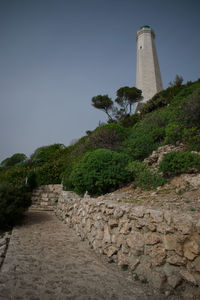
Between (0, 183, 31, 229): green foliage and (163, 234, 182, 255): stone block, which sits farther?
(0, 183, 31, 229): green foliage

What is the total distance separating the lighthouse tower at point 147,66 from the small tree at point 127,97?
4.11 ft

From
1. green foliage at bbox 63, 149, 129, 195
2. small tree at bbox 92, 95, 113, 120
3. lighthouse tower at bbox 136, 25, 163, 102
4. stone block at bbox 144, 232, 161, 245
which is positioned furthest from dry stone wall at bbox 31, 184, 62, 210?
lighthouse tower at bbox 136, 25, 163, 102

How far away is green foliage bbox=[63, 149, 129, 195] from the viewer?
5.49 m

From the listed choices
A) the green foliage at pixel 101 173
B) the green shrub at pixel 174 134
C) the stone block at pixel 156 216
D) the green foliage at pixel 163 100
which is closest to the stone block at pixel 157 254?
the stone block at pixel 156 216

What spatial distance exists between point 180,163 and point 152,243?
2.63 metres

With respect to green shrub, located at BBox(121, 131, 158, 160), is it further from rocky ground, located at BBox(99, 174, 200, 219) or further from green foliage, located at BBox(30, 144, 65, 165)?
green foliage, located at BBox(30, 144, 65, 165)

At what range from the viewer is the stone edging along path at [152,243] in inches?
82.3

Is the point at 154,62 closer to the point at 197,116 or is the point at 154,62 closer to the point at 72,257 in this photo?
the point at 197,116

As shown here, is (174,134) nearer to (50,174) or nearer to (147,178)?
(147,178)

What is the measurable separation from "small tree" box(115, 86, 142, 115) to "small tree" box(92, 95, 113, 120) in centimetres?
121

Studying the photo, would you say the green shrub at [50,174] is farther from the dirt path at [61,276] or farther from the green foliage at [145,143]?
the dirt path at [61,276]

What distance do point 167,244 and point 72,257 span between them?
192cm

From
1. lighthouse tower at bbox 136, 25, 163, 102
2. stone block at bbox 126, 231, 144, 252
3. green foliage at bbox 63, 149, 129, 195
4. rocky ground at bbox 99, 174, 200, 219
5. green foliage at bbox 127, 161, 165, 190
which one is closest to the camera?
stone block at bbox 126, 231, 144, 252

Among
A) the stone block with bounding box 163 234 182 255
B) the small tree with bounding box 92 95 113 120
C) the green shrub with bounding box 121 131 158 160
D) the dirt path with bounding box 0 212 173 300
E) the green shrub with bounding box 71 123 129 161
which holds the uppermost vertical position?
the small tree with bounding box 92 95 113 120
